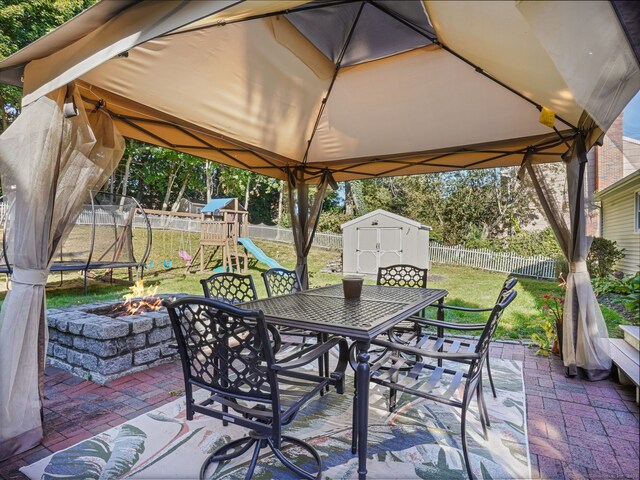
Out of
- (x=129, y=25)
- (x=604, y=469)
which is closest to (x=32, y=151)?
(x=129, y=25)

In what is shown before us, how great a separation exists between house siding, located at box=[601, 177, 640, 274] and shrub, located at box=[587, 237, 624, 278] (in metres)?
0.25

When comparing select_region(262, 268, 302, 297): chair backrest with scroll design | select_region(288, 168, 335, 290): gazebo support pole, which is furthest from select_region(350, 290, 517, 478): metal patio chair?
select_region(288, 168, 335, 290): gazebo support pole

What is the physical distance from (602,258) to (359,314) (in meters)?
8.62

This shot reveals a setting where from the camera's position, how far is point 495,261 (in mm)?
9477

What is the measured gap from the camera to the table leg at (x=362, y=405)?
166 cm

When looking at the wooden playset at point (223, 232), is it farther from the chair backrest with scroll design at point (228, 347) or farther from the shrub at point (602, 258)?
the shrub at point (602, 258)

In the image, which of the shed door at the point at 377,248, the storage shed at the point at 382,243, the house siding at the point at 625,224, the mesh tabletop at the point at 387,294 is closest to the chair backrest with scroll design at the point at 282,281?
the mesh tabletop at the point at 387,294

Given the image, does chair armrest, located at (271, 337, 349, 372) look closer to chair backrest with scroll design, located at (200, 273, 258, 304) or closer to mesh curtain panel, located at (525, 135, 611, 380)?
chair backrest with scroll design, located at (200, 273, 258, 304)

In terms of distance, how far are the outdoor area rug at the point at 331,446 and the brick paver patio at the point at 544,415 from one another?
0.11 meters

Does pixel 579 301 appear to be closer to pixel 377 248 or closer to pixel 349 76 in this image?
pixel 349 76

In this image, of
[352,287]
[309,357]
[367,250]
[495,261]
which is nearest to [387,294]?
[352,287]

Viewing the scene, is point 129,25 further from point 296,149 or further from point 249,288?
point 296,149

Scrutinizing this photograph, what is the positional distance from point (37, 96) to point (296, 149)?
2.67m

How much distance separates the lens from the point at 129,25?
5.02 ft
